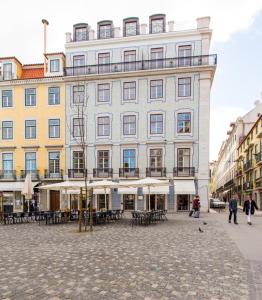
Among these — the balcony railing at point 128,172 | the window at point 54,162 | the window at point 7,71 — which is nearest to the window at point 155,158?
the balcony railing at point 128,172

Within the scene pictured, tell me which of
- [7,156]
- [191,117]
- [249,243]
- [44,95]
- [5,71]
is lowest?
[249,243]

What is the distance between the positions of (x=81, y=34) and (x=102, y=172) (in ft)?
47.5

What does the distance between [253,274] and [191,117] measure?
2061 centimetres

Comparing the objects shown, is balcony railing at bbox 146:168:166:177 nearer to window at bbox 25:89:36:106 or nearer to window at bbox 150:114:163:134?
window at bbox 150:114:163:134

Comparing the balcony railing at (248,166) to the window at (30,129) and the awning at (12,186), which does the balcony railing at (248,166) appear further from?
the window at (30,129)

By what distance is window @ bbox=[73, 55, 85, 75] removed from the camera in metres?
28.7

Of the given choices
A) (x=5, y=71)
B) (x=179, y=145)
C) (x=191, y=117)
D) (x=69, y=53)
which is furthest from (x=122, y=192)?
(x=5, y=71)

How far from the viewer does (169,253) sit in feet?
28.9

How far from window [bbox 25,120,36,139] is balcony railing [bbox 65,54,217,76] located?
243 inches

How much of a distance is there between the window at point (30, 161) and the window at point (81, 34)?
12.7m

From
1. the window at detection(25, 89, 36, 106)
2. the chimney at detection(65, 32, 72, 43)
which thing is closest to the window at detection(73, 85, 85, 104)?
the window at detection(25, 89, 36, 106)

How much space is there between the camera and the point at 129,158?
27.1m

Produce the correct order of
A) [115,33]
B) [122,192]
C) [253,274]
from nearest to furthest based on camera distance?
[253,274] < [122,192] < [115,33]

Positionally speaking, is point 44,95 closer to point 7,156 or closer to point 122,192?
point 7,156
